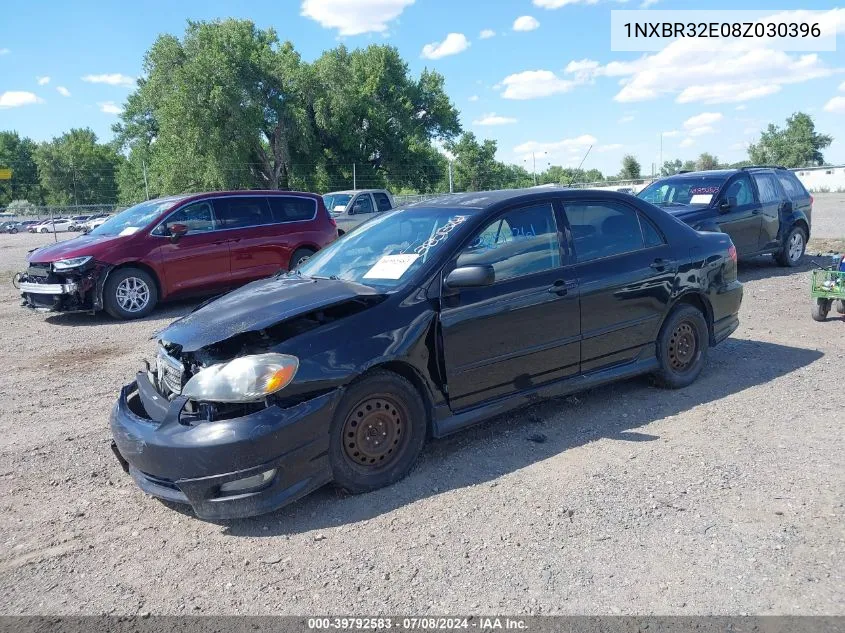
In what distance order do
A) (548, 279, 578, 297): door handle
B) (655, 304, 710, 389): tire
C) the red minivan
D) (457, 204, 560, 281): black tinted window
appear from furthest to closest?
the red minivan, (655, 304, 710, 389): tire, (548, 279, 578, 297): door handle, (457, 204, 560, 281): black tinted window

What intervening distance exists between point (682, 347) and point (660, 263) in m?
0.77

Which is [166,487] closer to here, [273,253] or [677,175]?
[273,253]

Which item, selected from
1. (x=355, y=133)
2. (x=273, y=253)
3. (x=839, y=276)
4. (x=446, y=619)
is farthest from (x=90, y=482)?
(x=355, y=133)

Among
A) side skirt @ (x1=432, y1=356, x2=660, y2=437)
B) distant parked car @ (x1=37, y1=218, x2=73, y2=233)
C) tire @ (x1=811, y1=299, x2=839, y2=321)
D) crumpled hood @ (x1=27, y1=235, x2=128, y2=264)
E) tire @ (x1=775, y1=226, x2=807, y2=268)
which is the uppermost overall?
distant parked car @ (x1=37, y1=218, x2=73, y2=233)

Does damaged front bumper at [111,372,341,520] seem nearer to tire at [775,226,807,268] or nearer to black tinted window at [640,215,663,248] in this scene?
black tinted window at [640,215,663,248]

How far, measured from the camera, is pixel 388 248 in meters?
4.63

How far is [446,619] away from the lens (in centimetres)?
276

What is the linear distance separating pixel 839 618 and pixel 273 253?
944 cm

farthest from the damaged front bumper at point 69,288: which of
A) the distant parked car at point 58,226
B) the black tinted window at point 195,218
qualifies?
the distant parked car at point 58,226

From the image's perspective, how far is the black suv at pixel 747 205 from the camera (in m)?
10.7

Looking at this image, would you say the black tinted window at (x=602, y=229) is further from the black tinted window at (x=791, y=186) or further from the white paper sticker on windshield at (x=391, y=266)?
the black tinted window at (x=791, y=186)

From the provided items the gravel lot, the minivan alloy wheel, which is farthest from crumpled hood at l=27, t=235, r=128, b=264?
the gravel lot

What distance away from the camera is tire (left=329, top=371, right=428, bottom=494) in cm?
370

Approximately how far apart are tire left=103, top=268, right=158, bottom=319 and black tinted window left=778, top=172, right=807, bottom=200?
1076cm
